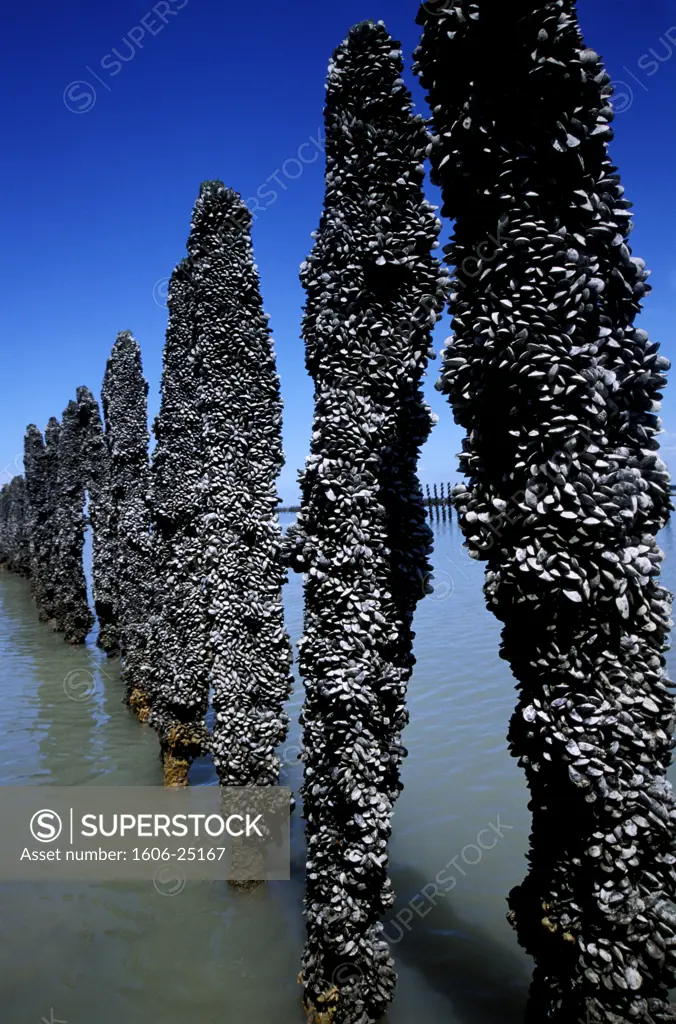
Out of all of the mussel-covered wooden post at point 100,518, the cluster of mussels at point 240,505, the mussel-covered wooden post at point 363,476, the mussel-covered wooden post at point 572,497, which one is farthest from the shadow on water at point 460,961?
the mussel-covered wooden post at point 100,518

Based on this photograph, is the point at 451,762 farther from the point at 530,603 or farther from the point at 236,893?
the point at 530,603

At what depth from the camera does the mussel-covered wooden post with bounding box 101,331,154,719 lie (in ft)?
51.3

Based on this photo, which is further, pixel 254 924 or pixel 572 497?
pixel 254 924

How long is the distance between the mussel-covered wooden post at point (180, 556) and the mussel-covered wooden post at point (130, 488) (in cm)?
365

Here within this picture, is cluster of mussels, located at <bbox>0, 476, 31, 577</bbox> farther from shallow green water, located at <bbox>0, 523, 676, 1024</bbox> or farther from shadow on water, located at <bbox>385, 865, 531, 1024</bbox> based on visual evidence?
shadow on water, located at <bbox>385, 865, 531, 1024</bbox>

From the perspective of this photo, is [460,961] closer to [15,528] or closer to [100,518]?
[100,518]

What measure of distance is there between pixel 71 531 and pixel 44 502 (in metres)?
8.07

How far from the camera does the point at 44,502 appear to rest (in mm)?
31156

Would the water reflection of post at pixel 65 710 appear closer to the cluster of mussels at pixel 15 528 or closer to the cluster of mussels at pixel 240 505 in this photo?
the cluster of mussels at pixel 240 505

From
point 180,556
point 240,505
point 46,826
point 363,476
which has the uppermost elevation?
point 363,476

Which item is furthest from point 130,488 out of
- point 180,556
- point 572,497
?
point 572,497

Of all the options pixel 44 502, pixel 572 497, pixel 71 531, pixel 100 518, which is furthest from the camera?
pixel 44 502

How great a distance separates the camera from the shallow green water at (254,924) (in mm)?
6536

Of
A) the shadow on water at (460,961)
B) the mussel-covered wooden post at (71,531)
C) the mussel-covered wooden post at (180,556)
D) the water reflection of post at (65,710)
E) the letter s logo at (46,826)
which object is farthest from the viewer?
the mussel-covered wooden post at (71,531)
